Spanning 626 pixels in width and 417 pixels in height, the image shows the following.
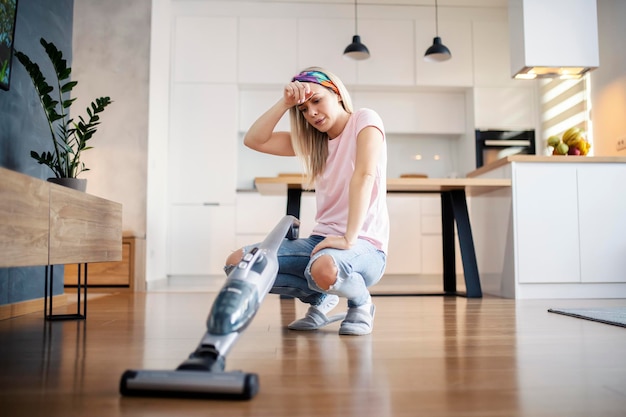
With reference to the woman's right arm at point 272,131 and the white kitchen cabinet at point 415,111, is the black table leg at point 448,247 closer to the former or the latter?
the white kitchen cabinet at point 415,111

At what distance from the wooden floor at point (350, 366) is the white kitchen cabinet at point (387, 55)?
326 centimetres

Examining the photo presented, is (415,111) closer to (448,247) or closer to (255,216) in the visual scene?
(255,216)

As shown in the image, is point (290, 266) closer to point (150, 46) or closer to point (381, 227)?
point (381, 227)

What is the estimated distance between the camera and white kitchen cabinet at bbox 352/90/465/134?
5398 millimetres

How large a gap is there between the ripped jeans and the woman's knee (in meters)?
0.01

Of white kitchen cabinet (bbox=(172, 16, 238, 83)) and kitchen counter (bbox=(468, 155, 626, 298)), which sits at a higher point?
white kitchen cabinet (bbox=(172, 16, 238, 83))

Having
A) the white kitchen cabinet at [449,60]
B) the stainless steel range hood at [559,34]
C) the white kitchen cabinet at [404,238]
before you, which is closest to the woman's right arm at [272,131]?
the stainless steel range hood at [559,34]

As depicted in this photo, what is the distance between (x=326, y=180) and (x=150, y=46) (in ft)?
9.92

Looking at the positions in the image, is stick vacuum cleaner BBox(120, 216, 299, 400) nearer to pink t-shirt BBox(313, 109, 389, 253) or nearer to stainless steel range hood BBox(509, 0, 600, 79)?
pink t-shirt BBox(313, 109, 389, 253)

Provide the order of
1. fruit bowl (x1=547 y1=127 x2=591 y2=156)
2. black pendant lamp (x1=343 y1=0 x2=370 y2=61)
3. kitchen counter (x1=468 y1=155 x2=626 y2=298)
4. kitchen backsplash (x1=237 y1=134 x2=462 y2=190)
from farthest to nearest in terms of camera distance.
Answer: kitchen backsplash (x1=237 y1=134 x2=462 y2=190) → black pendant lamp (x1=343 y1=0 x2=370 y2=61) → fruit bowl (x1=547 y1=127 x2=591 y2=156) → kitchen counter (x1=468 y1=155 x2=626 y2=298)

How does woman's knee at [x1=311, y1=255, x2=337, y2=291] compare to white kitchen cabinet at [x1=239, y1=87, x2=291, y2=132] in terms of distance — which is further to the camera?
white kitchen cabinet at [x1=239, y1=87, x2=291, y2=132]

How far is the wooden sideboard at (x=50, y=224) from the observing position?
1588 mm

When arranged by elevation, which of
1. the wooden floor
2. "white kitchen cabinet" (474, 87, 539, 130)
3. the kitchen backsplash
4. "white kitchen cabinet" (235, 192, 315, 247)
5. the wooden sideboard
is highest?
"white kitchen cabinet" (474, 87, 539, 130)

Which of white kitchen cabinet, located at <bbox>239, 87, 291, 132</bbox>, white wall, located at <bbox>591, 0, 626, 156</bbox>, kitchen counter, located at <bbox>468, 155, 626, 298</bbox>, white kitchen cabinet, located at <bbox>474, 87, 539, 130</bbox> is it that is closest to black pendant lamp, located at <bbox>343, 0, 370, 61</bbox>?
white kitchen cabinet, located at <bbox>239, 87, 291, 132</bbox>
